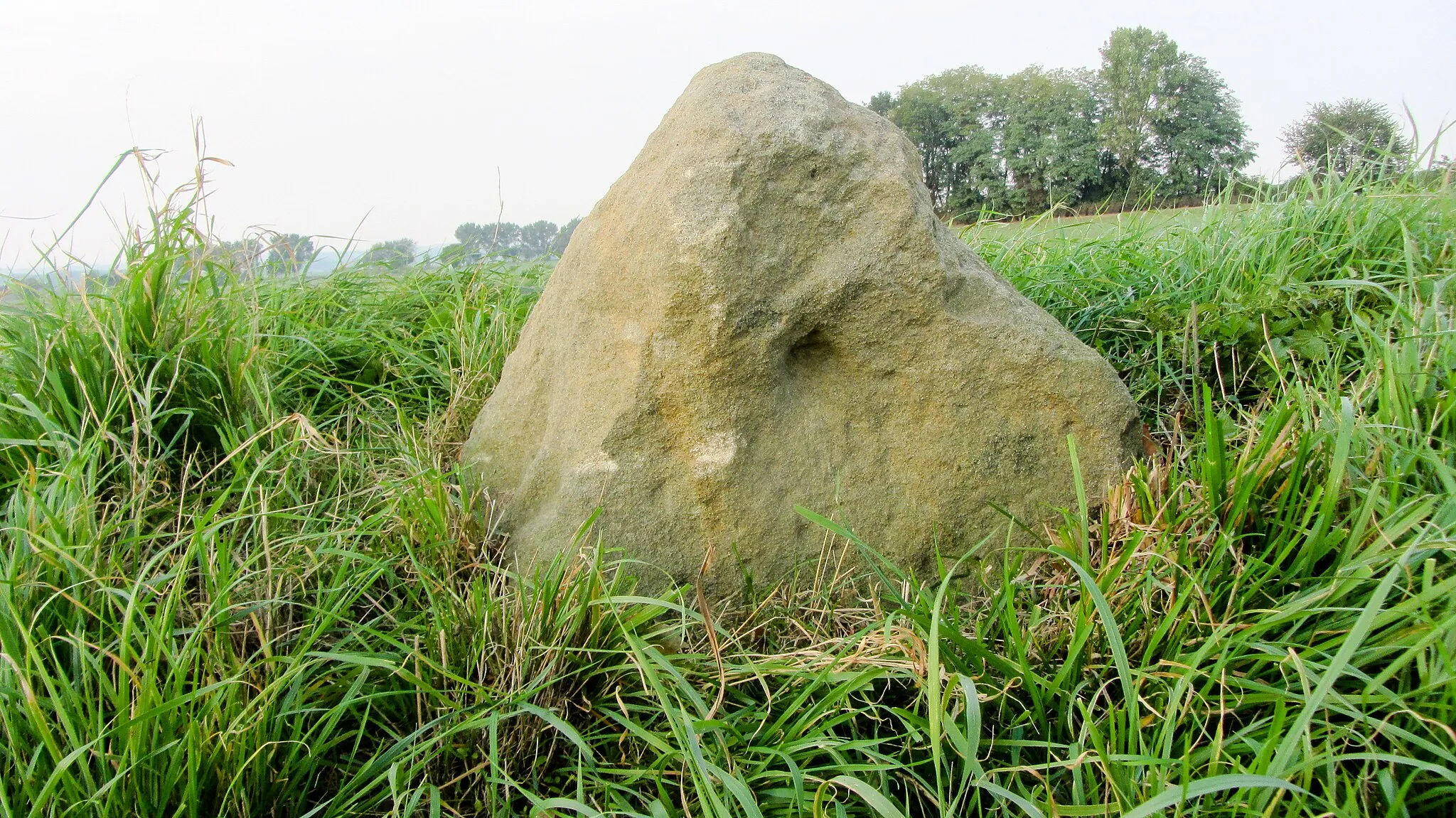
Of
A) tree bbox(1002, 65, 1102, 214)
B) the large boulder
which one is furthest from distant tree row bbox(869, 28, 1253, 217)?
the large boulder

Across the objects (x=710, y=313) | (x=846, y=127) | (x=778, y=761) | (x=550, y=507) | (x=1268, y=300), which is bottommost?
(x=778, y=761)

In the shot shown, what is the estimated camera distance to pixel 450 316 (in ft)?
9.93

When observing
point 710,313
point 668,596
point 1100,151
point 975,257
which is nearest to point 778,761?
point 668,596

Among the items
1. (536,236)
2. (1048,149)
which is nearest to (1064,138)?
(1048,149)

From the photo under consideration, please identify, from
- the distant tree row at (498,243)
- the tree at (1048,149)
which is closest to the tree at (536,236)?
the distant tree row at (498,243)

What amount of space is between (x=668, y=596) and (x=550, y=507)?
0.42 m

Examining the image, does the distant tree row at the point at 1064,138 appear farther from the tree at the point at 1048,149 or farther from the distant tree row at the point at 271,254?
the distant tree row at the point at 271,254

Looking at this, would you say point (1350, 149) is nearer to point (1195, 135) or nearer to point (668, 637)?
point (1195, 135)

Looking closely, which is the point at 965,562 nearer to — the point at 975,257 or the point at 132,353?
the point at 975,257

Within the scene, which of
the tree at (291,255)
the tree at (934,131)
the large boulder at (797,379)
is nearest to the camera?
the large boulder at (797,379)

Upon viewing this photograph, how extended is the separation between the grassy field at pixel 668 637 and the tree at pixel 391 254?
1.15m

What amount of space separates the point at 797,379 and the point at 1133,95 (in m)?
4.05

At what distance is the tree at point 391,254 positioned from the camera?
339 cm

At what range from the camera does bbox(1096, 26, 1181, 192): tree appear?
168 inches
